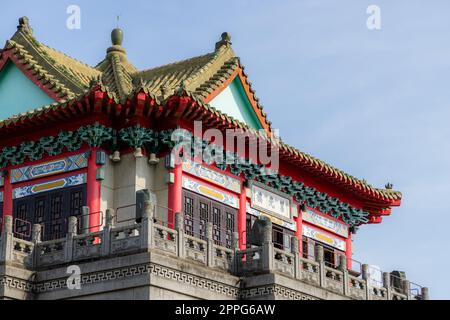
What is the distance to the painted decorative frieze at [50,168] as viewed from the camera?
124 ft

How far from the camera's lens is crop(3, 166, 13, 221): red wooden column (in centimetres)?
3881

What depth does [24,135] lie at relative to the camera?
38.9 meters

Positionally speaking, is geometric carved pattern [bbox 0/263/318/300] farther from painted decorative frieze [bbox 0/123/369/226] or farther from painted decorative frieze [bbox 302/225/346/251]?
painted decorative frieze [bbox 302/225/346/251]

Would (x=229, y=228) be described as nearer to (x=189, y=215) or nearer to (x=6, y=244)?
A: (x=189, y=215)

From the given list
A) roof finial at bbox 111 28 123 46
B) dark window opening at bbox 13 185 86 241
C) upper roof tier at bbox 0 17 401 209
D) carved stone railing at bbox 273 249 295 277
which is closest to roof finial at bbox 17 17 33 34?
upper roof tier at bbox 0 17 401 209

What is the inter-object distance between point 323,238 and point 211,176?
630 cm

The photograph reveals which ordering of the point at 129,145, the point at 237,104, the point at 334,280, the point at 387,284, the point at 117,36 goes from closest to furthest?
the point at 334,280 < the point at 129,145 < the point at 387,284 < the point at 237,104 < the point at 117,36

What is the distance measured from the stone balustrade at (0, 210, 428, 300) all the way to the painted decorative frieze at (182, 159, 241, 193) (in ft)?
10.6

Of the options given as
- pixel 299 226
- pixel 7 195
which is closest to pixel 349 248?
pixel 299 226

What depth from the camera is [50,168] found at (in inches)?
1510

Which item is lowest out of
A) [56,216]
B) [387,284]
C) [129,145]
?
[387,284]

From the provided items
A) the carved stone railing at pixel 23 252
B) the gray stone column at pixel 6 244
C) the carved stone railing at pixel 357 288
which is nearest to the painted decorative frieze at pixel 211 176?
the carved stone railing at pixel 357 288

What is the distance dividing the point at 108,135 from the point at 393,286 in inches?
384

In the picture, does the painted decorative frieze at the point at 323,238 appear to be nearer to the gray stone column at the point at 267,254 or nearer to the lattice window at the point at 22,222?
the gray stone column at the point at 267,254
